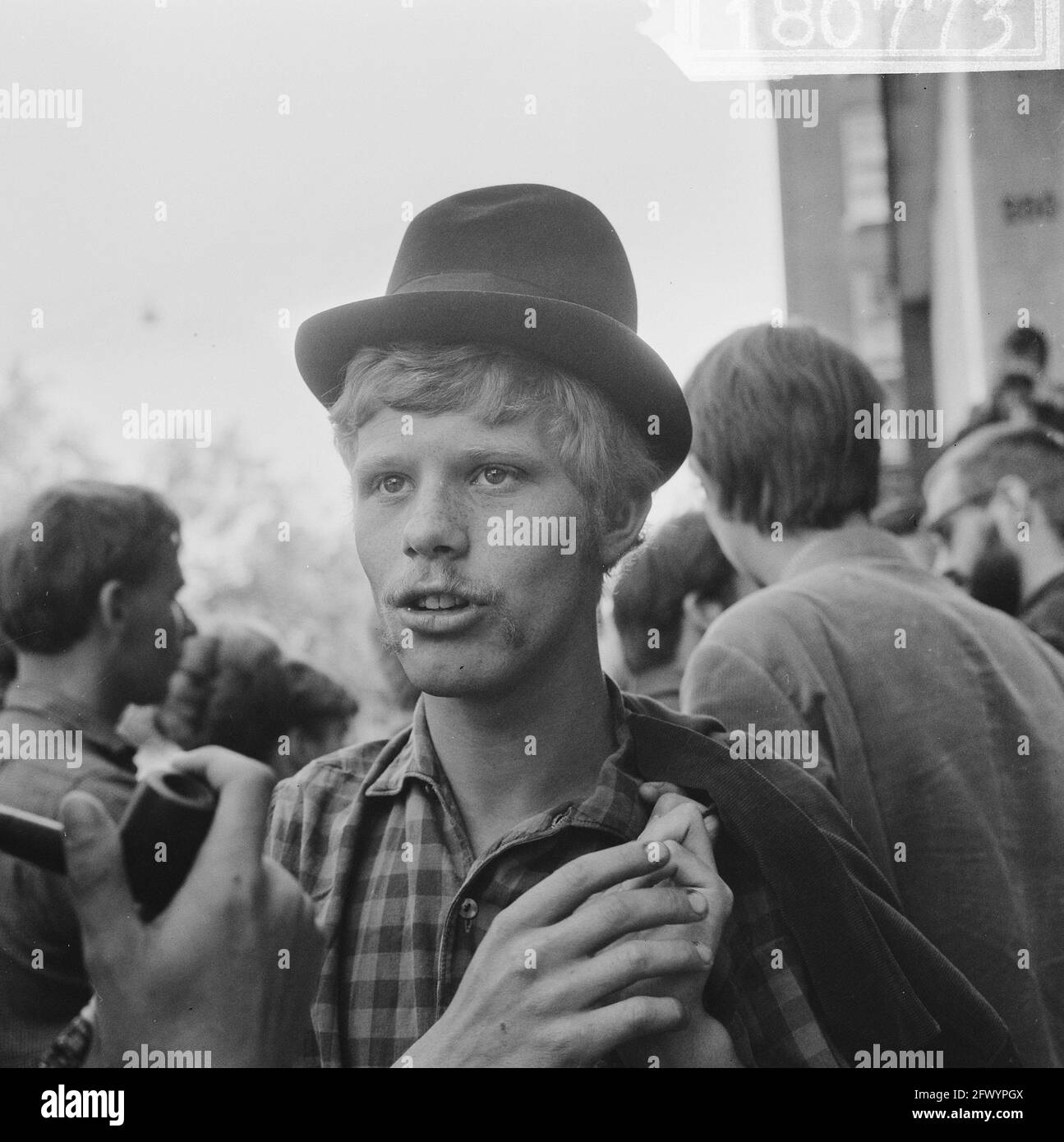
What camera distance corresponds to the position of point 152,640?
227 centimetres

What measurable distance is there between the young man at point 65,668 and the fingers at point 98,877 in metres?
0.04

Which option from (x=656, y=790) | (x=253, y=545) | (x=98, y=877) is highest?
(x=253, y=545)

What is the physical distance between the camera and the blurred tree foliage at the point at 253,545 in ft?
7.46

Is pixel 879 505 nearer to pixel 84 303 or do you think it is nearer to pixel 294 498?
pixel 294 498

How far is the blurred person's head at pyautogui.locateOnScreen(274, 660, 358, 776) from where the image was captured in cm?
222

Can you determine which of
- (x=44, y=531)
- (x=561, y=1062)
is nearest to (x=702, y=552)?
(x=561, y=1062)

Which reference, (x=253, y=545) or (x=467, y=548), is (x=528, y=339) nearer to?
(x=467, y=548)

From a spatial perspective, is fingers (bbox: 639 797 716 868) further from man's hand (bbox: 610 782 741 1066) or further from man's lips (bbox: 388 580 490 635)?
man's lips (bbox: 388 580 490 635)

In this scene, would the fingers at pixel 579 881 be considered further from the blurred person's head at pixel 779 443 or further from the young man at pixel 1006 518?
the young man at pixel 1006 518

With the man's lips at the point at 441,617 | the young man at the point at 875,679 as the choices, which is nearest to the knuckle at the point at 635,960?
the young man at the point at 875,679

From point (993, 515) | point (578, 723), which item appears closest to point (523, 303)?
point (578, 723)

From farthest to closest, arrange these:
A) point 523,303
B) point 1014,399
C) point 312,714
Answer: point 1014,399
point 312,714
point 523,303

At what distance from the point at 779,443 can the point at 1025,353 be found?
0.53m
